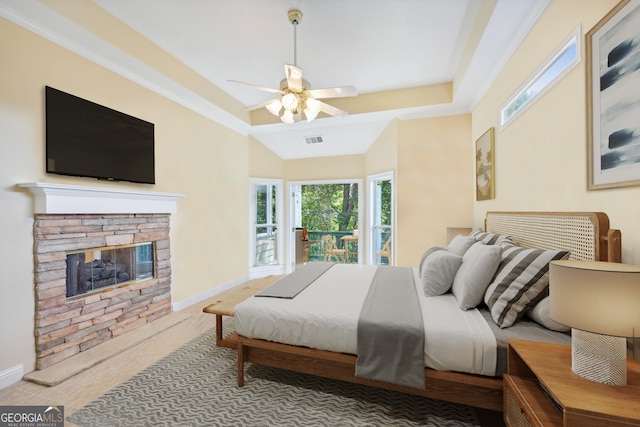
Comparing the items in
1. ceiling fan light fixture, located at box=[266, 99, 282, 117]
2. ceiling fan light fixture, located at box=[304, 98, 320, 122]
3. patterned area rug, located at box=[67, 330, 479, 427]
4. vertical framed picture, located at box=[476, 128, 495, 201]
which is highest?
ceiling fan light fixture, located at box=[266, 99, 282, 117]

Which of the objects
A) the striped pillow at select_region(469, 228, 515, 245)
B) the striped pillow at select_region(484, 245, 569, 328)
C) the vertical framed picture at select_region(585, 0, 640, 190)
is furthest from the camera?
the striped pillow at select_region(469, 228, 515, 245)

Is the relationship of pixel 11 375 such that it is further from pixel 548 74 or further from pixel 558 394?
pixel 548 74

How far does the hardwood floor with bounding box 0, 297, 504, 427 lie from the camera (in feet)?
5.68

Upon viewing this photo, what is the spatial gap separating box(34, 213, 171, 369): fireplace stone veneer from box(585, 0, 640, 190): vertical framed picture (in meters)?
3.76

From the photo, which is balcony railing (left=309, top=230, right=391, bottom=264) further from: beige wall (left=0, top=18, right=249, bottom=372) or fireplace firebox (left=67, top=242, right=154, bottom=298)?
fireplace firebox (left=67, top=242, right=154, bottom=298)

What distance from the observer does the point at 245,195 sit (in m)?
4.77

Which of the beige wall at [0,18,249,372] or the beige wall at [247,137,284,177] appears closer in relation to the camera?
the beige wall at [0,18,249,372]

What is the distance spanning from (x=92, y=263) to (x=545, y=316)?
141 inches

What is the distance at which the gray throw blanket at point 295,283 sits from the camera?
2.08m

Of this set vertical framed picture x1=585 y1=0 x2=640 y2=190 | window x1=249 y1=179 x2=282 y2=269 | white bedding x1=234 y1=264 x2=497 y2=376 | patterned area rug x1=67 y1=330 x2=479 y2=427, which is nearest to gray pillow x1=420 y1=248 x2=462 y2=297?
white bedding x1=234 y1=264 x2=497 y2=376

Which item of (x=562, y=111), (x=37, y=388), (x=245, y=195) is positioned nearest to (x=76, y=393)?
(x=37, y=388)

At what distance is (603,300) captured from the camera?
88 centimetres

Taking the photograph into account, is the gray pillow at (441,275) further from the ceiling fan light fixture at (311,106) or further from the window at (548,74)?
the ceiling fan light fixture at (311,106)

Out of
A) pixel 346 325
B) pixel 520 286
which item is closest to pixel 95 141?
pixel 346 325
